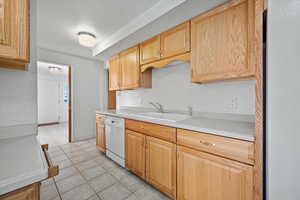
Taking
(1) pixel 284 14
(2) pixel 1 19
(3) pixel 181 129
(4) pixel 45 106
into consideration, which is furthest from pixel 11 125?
(4) pixel 45 106

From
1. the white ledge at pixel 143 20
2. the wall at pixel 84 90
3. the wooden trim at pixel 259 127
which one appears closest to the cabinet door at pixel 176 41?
the white ledge at pixel 143 20

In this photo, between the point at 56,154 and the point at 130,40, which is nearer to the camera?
the point at 130,40

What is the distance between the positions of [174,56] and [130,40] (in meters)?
0.93

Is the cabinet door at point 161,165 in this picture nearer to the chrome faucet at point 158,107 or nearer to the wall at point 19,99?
the chrome faucet at point 158,107

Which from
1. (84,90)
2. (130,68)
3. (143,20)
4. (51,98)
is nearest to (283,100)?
(143,20)

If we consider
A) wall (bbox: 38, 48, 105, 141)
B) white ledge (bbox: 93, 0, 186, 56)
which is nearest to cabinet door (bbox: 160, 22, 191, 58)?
white ledge (bbox: 93, 0, 186, 56)

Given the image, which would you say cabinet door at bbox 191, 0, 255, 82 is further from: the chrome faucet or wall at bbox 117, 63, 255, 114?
the chrome faucet

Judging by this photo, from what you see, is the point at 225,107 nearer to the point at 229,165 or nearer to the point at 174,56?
the point at 229,165

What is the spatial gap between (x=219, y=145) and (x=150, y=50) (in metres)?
1.61

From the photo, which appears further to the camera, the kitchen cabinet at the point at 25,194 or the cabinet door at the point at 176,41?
the cabinet door at the point at 176,41

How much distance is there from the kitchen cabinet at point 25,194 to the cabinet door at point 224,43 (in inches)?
60.7

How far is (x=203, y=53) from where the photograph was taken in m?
1.37

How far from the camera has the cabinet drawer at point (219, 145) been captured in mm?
903

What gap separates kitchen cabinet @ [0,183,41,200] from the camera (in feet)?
1.59
